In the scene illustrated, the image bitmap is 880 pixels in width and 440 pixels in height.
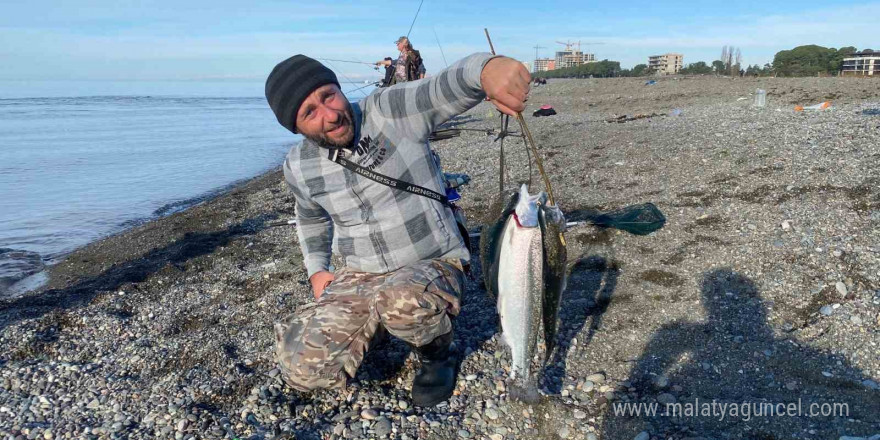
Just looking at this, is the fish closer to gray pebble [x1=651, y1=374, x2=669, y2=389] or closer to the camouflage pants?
the camouflage pants

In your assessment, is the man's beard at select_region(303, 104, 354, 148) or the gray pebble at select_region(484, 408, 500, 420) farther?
the gray pebble at select_region(484, 408, 500, 420)

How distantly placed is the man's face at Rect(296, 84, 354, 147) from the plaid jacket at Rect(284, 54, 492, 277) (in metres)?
0.11

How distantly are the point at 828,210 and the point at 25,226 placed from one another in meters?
14.1

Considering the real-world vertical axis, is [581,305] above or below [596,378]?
above

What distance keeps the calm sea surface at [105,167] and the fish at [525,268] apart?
9136 mm

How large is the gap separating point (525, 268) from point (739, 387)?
1.95 meters

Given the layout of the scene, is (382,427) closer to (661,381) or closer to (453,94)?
(661,381)

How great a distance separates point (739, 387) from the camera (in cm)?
408

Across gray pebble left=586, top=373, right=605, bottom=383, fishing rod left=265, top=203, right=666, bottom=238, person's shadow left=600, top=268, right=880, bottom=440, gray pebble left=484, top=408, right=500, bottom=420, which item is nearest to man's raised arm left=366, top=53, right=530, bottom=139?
gray pebble left=484, top=408, right=500, bottom=420

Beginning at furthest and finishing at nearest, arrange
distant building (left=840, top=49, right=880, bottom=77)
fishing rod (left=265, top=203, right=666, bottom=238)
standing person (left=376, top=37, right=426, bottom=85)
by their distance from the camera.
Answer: distant building (left=840, top=49, right=880, bottom=77), standing person (left=376, top=37, right=426, bottom=85), fishing rod (left=265, top=203, right=666, bottom=238)

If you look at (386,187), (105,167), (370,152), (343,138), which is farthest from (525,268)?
(105,167)

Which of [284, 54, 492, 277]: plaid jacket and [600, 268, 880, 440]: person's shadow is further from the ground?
[284, 54, 492, 277]: plaid jacket

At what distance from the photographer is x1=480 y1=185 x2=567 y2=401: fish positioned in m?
3.43

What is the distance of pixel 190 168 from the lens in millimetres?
18938
